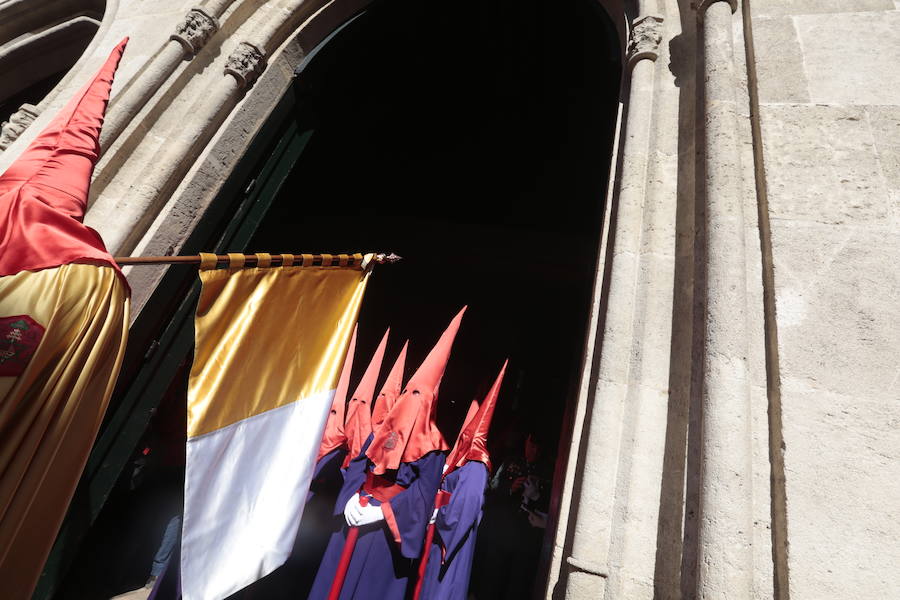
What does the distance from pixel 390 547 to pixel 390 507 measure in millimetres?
274

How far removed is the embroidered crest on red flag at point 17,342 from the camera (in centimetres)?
105

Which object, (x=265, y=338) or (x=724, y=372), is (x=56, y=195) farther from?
(x=724, y=372)

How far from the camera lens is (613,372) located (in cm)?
142

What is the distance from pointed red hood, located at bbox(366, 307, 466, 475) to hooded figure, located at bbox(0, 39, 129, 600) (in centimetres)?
168

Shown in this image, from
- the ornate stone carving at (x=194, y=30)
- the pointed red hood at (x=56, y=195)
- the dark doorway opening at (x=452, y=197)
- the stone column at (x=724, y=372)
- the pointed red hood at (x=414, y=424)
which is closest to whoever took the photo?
the stone column at (x=724, y=372)

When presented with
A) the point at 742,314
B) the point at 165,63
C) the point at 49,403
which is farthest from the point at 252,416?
the point at 165,63

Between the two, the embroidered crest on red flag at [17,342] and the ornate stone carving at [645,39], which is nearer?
the embroidered crest on red flag at [17,342]

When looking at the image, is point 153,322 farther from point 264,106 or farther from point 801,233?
point 801,233

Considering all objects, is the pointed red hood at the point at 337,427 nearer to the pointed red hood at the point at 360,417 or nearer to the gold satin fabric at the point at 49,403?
the pointed red hood at the point at 360,417

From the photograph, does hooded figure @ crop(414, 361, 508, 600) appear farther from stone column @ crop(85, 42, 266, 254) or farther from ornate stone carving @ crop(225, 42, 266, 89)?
ornate stone carving @ crop(225, 42, 266, 89)

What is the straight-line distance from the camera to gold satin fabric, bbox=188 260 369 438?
1506 millimetres

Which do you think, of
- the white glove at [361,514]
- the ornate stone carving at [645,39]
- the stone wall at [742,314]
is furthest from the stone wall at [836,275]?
the white glove at [361,514]

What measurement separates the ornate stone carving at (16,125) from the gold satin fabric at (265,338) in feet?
6.92

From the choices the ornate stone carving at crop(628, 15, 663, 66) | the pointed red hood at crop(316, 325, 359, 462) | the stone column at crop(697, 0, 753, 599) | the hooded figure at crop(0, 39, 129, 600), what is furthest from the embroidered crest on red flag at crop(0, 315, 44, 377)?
the ornate stone carving at crop(628, 15, 663, 66)
